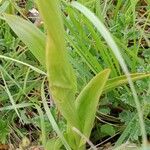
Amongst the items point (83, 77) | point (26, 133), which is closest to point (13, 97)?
point (26, 133)

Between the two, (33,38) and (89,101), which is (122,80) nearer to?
(89,101)

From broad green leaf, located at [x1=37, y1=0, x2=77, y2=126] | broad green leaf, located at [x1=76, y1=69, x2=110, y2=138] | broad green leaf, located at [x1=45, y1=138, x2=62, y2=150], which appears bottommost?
broad green leaf, located at [x1=45, y1=138, x2=62, y2=150]

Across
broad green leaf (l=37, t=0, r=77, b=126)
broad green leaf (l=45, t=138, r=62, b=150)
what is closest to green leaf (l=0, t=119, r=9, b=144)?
broad green leaf (l=45, t=138, r=62, b=150)

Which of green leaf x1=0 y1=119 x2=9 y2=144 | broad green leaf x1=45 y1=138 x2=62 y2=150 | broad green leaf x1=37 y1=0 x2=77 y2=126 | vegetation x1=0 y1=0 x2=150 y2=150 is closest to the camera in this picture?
broad green leaf x1=37 y1=0 x2=77 y2=126

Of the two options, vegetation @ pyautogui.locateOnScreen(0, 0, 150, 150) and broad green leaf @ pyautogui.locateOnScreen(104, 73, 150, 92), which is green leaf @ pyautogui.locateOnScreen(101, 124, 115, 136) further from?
broad green leaf @ pyautogui.locateOnScreen(104, 73, 150, 92)

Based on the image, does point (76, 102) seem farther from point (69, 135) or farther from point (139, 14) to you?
point (139, 14)

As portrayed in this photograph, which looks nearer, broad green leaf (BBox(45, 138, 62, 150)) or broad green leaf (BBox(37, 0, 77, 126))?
broad green leaf (BBox(37, 0, 77, 126))
